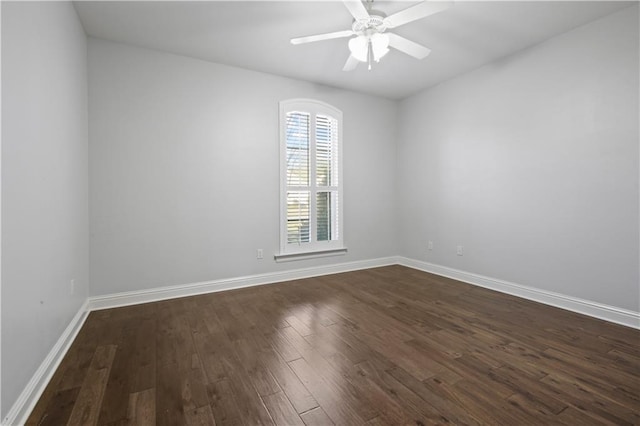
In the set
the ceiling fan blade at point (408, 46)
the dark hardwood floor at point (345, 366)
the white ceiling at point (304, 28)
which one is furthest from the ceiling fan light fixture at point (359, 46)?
the dark hardwood floor at point (345, 366)

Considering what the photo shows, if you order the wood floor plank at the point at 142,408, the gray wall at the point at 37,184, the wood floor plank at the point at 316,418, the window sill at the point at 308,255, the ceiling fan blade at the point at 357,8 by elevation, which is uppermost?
the ceiling fan blade at the point at 357,8

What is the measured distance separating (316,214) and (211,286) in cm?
168

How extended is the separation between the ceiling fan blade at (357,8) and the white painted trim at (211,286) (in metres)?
2.97

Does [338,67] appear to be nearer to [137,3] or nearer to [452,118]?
[452,118]

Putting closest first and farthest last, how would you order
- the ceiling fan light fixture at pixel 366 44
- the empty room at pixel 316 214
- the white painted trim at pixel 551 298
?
1. the empty room at pixel 316 214
2. the ceiling fan light fixture at pixel 366 44
3. the white painted trim at pixel 551 298

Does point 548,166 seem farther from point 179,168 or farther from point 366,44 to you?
point 179,168

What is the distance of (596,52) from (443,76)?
5.16ft

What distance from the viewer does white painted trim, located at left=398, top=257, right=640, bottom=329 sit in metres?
2.48

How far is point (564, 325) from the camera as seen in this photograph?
8.10 ft

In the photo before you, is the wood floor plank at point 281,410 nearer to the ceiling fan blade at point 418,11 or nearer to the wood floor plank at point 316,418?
the wood floor plank at point 316,418

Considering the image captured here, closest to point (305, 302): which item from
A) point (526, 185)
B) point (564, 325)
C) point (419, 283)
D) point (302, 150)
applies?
point (419, 283)

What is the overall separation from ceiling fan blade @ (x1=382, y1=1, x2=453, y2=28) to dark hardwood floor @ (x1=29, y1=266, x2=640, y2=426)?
239 cm

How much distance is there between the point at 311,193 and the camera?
409 centimetres

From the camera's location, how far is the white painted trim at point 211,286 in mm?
2910
